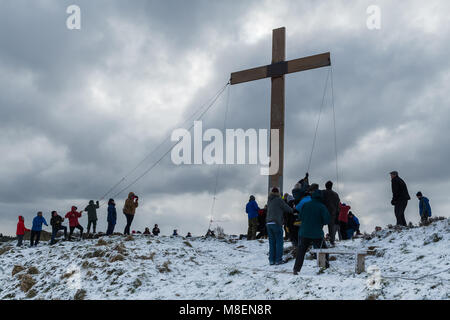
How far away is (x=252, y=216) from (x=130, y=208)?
5171mm

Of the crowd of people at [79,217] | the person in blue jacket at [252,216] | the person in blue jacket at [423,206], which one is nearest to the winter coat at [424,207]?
the person in blue jacket at [423,206]

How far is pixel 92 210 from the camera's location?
18922 mm

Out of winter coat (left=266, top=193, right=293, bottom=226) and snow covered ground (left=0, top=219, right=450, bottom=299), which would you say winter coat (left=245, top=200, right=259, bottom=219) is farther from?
winter coat (left=266, top=193, right=293, bottom=226)

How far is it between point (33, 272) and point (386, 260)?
10.9 meters

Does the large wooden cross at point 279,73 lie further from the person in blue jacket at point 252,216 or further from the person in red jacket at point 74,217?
the person in red jacket at point 74,217

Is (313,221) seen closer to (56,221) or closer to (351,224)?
(351,224)

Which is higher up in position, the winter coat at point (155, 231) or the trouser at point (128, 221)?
the trouser at point (128, 221)

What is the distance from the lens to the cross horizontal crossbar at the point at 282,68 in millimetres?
15141

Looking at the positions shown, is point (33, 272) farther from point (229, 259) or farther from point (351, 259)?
point (351, 259)

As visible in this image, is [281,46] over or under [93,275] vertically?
over

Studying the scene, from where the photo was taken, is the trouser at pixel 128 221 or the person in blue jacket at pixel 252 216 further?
the trouser at pixel 128 221
